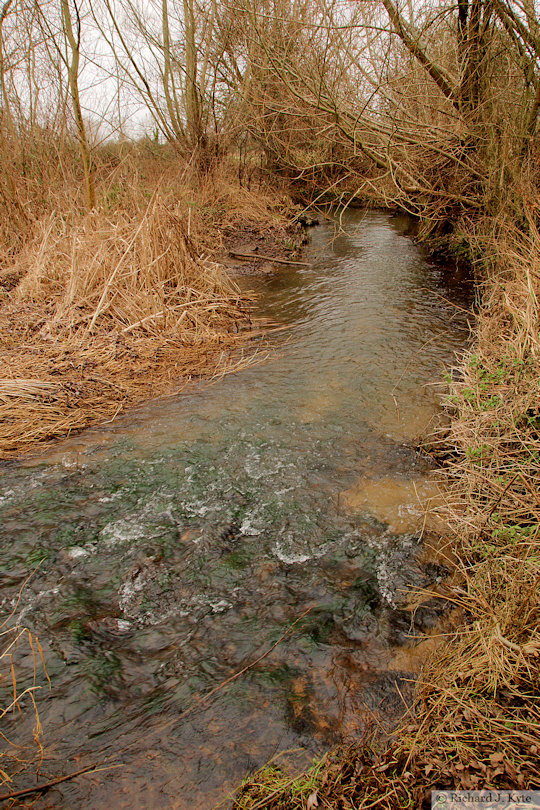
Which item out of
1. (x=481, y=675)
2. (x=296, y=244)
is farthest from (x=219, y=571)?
(x=296, y=244)

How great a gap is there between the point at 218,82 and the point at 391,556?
14100 millimetres

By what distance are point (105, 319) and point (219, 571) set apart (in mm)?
4070

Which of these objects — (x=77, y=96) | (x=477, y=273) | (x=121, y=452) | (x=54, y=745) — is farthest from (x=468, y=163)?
(x=54, y=745)

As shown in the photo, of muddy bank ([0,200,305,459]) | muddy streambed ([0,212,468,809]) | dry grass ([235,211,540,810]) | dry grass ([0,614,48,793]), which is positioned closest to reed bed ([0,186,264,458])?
muddy bank ([0,200,305,459])

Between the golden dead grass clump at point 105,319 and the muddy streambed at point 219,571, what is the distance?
1.64ft

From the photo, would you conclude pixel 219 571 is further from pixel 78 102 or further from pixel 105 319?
pixel 78 102

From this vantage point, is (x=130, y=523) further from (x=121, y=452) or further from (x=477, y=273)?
(x=477, y=273)

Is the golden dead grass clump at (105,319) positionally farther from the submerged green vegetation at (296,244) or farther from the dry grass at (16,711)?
the dry grass at (16,711)

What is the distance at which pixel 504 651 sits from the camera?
2178mm

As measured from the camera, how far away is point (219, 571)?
299 centimetres

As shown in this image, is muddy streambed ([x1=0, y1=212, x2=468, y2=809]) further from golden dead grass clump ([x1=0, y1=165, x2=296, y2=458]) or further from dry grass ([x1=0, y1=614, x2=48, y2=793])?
golden dead grass clump ([x1=0, y1=165, x2=296, y2=458])

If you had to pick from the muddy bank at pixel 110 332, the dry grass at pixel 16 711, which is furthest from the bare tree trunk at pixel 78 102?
the dry grass at pixel 16 711

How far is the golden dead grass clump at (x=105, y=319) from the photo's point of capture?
4772 millimetres

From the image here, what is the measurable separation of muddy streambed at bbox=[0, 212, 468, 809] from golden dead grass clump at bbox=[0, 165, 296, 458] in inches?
19.6
